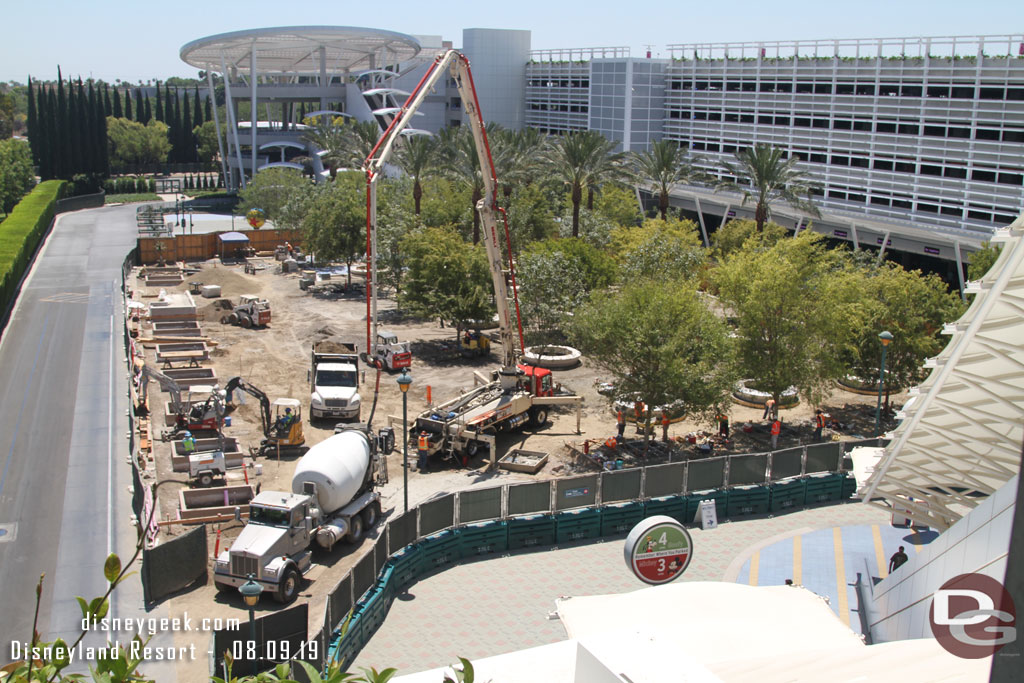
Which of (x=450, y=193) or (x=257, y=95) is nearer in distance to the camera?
(x=450, y=193)

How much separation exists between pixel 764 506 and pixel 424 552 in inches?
463

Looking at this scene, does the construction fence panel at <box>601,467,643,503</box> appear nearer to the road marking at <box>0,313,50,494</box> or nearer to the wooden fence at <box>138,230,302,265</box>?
the road marking at <box>0,313,50,494</box>

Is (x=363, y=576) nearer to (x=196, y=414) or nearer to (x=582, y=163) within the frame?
(x=196, y=414)

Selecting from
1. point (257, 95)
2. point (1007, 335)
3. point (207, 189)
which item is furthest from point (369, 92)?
point (1007, 335)

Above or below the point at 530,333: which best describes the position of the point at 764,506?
below

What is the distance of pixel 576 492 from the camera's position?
27.7 m

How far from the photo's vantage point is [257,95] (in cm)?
11106

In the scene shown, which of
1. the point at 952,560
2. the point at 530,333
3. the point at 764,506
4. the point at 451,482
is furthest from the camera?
the point at 530,333

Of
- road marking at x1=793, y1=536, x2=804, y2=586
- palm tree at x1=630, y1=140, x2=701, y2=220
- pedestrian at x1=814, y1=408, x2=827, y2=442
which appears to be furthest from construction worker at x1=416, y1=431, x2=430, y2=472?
palm tree at x1=630, y1=140, x2=701, y2=220

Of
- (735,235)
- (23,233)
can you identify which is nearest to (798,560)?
(735,235)

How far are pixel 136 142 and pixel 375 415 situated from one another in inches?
4401

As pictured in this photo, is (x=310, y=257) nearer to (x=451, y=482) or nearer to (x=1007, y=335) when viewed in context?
(x=451, y=482)

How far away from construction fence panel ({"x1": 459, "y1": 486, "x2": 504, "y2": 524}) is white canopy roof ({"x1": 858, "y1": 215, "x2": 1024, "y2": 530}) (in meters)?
10.1

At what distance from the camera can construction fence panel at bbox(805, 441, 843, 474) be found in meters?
31.1
